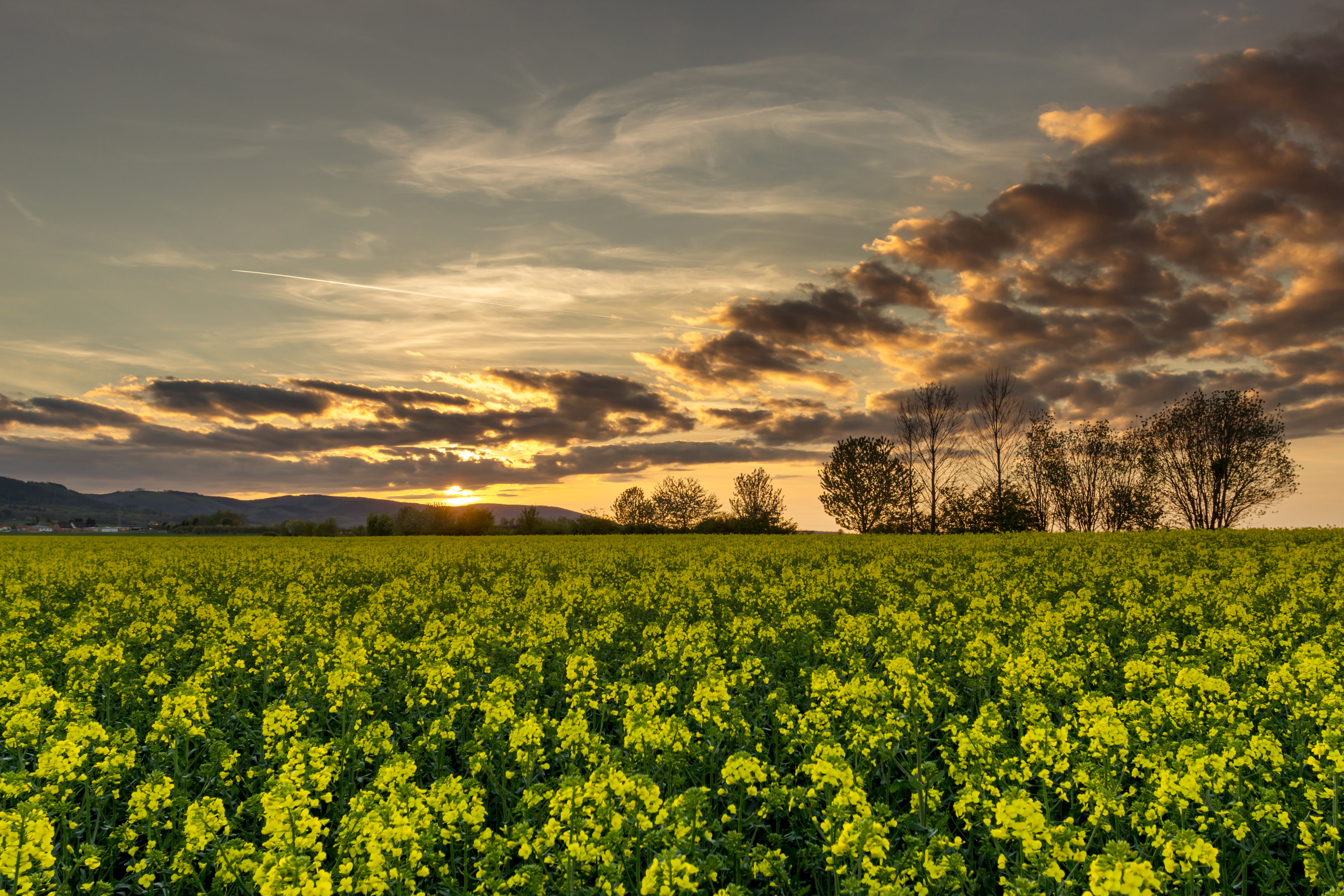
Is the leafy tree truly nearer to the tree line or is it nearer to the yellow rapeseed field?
the tree line

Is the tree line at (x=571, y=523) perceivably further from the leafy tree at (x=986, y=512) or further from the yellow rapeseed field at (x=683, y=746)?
the yellow rapeseed field at (x=683, y=746)

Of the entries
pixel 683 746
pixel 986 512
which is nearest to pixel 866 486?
pixel 986 512

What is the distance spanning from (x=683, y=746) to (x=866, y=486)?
87708mm

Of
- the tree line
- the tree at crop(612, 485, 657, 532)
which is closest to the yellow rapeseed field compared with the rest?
the tree line

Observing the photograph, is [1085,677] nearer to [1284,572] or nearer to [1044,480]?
[1284,572]

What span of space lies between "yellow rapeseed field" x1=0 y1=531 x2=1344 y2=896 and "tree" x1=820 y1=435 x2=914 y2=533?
7137 cm

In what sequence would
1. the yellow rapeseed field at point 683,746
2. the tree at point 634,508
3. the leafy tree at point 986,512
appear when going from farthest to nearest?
1. the tree at point 634,508
2. the leafy tree at point 986,512
3. the yellow rapeseed field at point 683,746

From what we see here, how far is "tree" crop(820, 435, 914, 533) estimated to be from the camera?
291ft

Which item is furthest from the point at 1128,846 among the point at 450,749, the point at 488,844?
the point at 450,749

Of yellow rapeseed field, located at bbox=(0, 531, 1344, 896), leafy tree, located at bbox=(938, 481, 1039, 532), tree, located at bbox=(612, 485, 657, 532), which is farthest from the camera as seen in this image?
tree, located at bbox=(612, 485, 657, 532)

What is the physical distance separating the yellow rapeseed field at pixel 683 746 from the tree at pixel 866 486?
71.4m

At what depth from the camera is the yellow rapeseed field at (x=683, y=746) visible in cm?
540

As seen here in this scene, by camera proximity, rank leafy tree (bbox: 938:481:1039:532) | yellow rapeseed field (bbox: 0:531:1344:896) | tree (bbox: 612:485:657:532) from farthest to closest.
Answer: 1. tree (bbox: 612:485:657:532)
2. leafy tree (bbox: 938:481:1039:532)
3. yellow rapeseed field (bbox: 0:531:1344:896)

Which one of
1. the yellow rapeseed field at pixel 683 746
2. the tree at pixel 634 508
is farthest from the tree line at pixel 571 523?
the yellow rapeseed field at pixel 683 746
